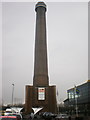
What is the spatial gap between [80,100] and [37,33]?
35.7m

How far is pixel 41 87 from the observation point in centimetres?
4791

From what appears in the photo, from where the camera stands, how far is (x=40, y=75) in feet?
161

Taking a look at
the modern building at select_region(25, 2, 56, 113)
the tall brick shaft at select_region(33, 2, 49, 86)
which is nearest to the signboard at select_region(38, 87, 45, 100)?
the modern building at select_region(25, 2, 56, 113)

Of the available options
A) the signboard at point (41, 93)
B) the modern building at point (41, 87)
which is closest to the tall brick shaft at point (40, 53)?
the modern building at point (41, 87)

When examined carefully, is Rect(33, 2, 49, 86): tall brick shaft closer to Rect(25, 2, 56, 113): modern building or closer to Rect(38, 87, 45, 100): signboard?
Rect(25, 2, 56, 113): modern building

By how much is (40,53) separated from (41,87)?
10038 millimetres

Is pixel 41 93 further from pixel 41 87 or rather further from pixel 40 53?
pixel 40 53

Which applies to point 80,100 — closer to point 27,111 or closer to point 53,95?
point 53,95

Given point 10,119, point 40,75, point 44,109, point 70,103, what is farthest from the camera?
point 70,103

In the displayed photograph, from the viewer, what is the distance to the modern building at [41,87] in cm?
4672

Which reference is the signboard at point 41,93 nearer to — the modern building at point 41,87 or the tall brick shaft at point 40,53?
the modern building at point 41,87

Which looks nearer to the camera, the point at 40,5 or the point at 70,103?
the point at 40,5

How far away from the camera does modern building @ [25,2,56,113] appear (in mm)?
46719

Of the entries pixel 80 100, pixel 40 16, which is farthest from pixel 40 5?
pixel 80 100
